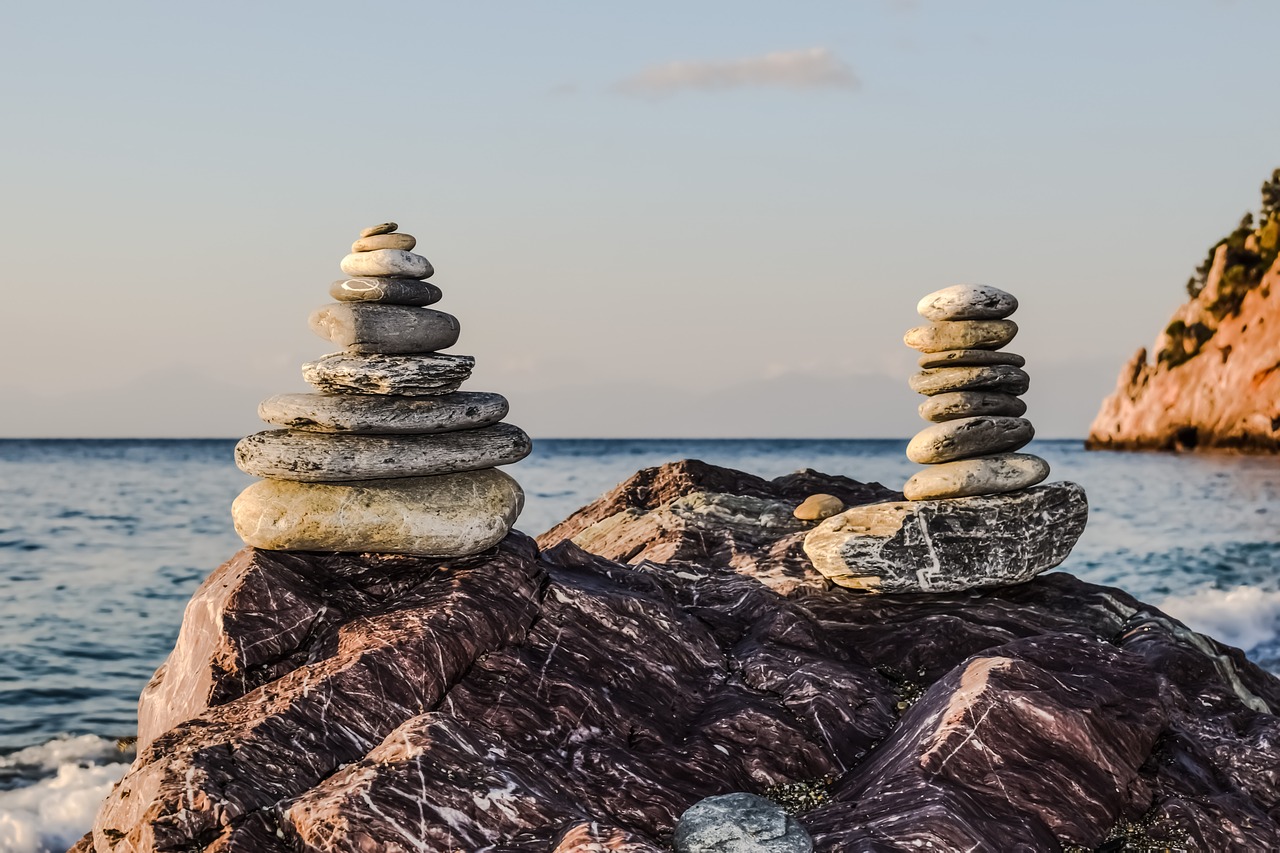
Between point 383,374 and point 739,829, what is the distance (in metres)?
5.21

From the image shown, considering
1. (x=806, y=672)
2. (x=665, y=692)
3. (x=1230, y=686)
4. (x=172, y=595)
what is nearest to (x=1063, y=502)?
(x=1230, y=686)

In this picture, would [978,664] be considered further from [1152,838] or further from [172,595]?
[172,595]

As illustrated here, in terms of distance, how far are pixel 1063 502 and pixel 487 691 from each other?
7.29 metres

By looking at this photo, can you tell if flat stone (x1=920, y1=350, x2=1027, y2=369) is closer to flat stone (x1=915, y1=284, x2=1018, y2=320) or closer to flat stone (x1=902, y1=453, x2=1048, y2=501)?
flat stone (x1=915, y1=284, x2=1018, y2=320)

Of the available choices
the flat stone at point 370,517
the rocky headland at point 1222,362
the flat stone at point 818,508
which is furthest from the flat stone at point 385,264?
the rocky headland at point 1222,362

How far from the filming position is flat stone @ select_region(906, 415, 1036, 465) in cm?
1267

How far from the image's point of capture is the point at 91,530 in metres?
35.5

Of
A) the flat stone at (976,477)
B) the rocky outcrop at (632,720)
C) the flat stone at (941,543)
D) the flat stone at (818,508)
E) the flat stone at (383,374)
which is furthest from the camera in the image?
the flat stone at (818,508)

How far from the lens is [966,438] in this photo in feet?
41.5

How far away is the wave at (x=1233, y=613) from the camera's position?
2059 centimetres

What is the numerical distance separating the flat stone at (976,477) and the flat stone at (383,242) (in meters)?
6.02

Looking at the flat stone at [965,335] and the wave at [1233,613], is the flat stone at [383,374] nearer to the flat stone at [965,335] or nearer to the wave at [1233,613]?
the flat stone at [965,335]

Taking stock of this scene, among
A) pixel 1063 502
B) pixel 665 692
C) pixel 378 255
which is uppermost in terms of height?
pixel 378 255

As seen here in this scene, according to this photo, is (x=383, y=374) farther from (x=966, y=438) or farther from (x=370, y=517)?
(x=966, y=438)
